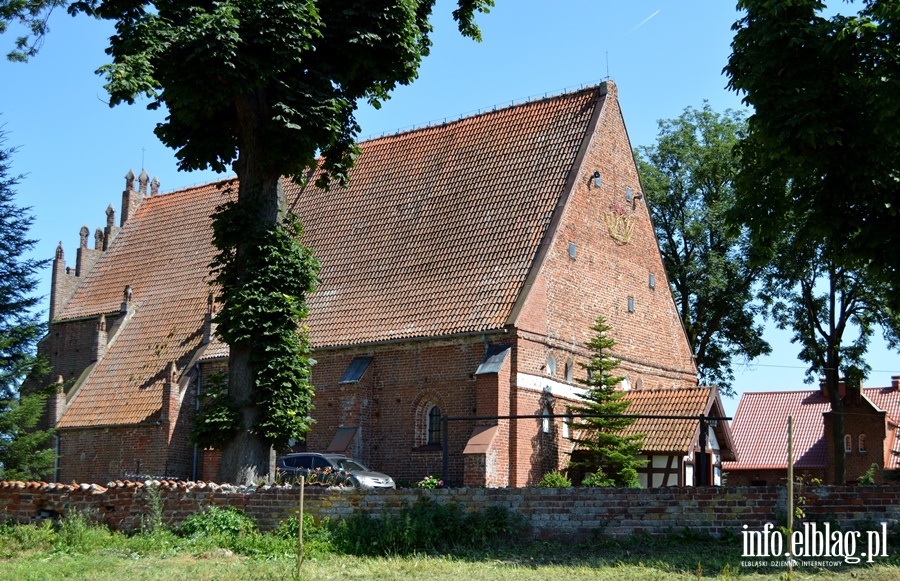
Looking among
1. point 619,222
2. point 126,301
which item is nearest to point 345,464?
point 619,222

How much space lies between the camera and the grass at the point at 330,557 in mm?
13484

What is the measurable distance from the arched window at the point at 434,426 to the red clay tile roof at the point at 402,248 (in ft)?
7.09

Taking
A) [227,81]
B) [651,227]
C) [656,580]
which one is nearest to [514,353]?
[651,227]

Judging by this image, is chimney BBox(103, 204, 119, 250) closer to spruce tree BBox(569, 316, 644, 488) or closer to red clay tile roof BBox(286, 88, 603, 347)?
red clay tile roof BBox(286, 88, 603, 347)

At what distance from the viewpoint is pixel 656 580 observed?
12852 mm

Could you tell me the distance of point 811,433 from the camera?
164 feet

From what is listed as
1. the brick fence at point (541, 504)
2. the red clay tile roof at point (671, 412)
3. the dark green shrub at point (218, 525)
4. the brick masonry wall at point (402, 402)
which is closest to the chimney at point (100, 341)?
the brick masonry wall at point (402, 402)

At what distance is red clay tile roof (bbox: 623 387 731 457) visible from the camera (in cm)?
2634

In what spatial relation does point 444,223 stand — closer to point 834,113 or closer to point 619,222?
point 619,222

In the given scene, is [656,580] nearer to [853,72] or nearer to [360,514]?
[360,514]

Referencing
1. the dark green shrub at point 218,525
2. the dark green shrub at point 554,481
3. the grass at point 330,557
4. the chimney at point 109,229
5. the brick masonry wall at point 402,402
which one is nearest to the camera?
the grass at point 330,557

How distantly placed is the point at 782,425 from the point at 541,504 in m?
38.1

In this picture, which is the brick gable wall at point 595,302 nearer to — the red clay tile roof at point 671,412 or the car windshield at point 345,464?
the red clay tile roof at point 671,412

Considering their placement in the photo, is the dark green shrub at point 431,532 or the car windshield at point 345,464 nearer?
the dark green shrub at point 431,532
